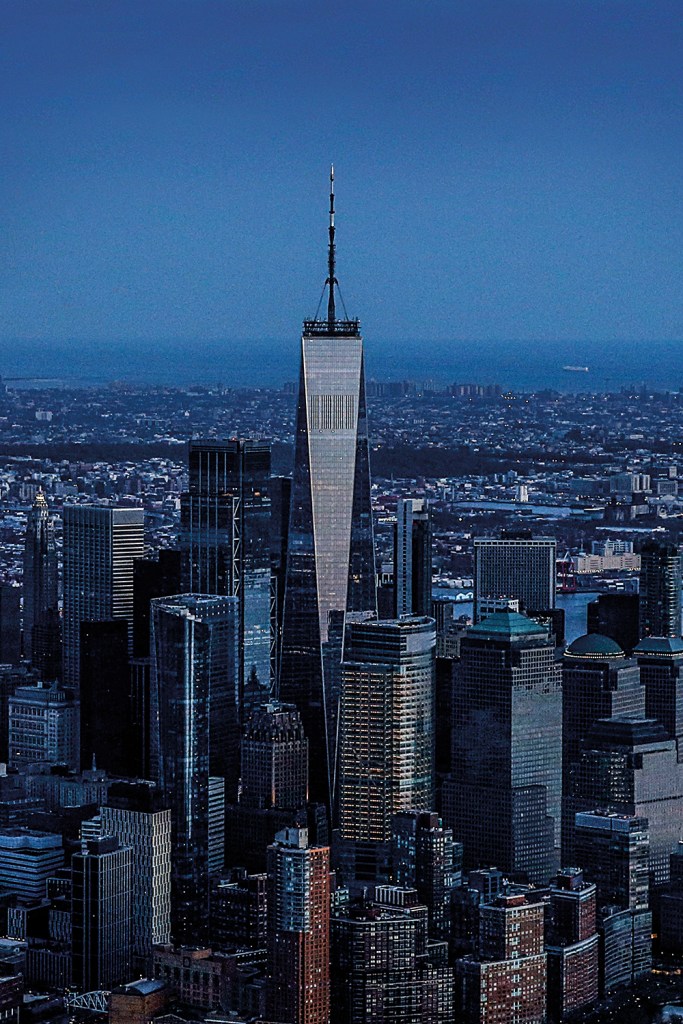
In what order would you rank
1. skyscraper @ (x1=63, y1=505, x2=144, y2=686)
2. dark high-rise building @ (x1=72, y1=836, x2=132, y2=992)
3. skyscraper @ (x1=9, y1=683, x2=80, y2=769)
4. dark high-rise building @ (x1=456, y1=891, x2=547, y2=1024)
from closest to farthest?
dark high-rise building @ (x1=456, y1=891, x2=547, y2=1024) → dark high-rise building @ (x1=72, y1=836, x2=132, y2=992) → skyscraper @ (x1=9, y1=683, x2=80, y2=769) → skyscraper @ (x1=63, y1=505, x2=144, y2=686)

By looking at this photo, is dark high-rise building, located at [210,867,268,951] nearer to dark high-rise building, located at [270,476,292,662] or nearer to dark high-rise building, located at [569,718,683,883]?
dark high-rise building, located at [569,718,683,883]

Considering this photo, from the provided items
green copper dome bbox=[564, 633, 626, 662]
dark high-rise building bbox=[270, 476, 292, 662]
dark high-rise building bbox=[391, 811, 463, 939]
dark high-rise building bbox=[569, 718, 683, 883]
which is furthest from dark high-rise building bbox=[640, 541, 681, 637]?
dark high-rise building bbox=[391, 811, 463, 939]

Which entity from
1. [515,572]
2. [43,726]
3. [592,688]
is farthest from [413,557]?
[43,726]

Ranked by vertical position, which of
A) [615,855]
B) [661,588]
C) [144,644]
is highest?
[661,588]

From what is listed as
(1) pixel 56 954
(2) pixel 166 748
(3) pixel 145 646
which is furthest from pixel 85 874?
(3) pixel 145 646

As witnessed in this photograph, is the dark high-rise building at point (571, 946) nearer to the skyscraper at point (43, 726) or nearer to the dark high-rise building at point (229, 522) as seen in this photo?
the skyscraper at point (43, 726)

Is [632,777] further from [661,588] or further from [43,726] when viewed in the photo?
[43,726]

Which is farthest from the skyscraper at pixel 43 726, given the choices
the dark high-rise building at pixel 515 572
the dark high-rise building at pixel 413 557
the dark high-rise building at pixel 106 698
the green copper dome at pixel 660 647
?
the green copper dome at pixel 660 647
